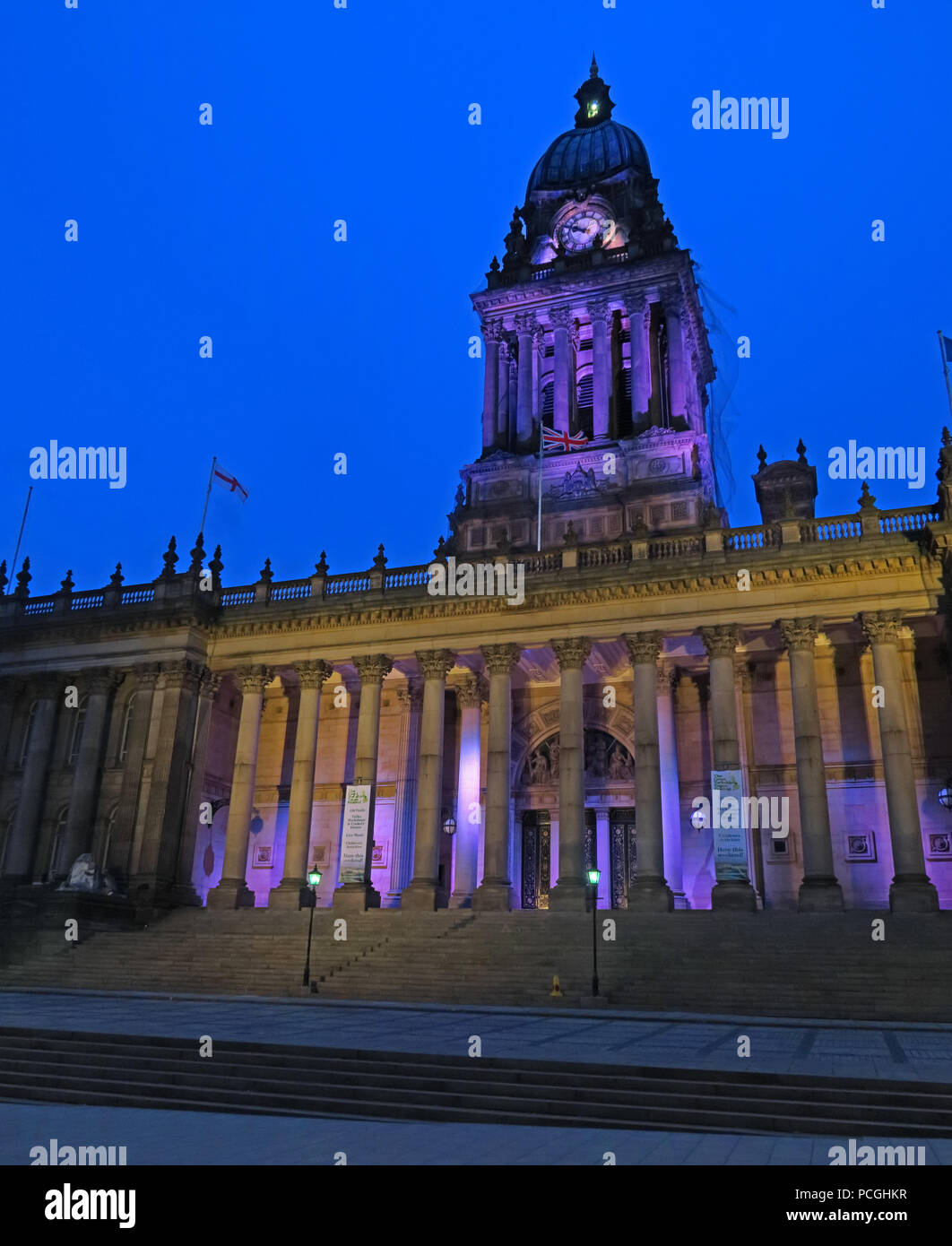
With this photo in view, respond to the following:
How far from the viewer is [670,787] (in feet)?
120

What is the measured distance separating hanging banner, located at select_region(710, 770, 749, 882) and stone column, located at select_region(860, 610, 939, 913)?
4573mm

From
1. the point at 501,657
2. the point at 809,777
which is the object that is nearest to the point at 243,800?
the point at 501,657

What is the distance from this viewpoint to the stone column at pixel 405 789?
132 feet

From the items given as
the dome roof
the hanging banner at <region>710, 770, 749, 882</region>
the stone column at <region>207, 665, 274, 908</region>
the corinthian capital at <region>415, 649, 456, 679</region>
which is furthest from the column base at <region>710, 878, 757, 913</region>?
the dome roof

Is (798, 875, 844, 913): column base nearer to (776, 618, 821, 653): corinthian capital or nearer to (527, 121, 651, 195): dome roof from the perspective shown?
(776, 618, 821, 653): corinthian capital

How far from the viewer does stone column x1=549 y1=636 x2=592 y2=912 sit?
1307 inches

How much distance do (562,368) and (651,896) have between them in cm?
2992

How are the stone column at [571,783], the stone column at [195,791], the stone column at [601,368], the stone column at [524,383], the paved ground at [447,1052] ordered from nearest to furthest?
the paved ground at [447,1052] < the stone column at [571,783] < the stone column at [195,791] < the stone column at [601,368] < the stone column at [524,383]

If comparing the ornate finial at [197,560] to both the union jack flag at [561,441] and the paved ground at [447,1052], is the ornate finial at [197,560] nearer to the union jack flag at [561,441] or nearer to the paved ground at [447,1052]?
the union jack flag at [561,441]

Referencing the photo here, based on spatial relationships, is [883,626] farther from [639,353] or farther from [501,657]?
[639,353]

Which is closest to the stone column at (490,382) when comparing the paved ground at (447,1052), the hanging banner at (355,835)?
the hanging banner at (355,835)

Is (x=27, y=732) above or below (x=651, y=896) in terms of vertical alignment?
above

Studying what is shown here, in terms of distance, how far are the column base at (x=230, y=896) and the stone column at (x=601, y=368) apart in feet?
91.9
